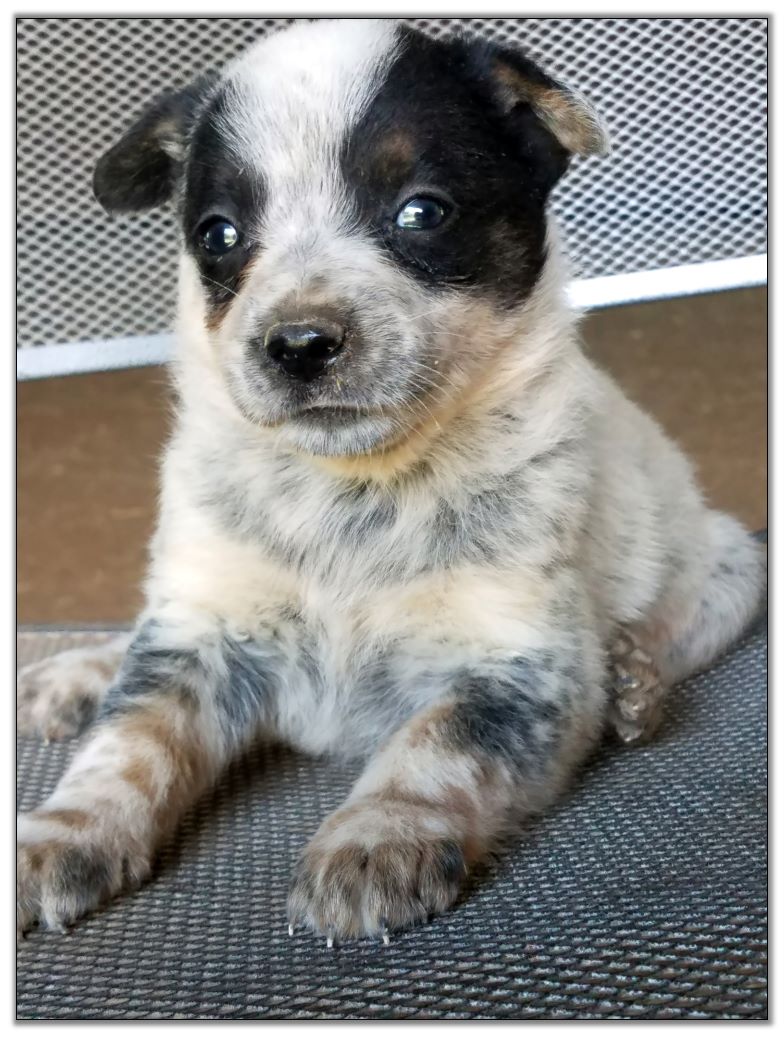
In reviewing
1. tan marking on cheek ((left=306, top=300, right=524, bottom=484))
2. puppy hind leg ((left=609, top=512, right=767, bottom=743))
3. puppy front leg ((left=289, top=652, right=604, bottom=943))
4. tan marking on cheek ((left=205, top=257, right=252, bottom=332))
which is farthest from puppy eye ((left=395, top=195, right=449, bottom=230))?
puppy hind leg ((left=609, top=512, right=767, bottom=743))

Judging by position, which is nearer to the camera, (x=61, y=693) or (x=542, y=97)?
(x=542, y=97)

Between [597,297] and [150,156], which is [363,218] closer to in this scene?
[150,156]

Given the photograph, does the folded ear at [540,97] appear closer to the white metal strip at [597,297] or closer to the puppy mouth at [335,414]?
the puppy mouth at [335,414]

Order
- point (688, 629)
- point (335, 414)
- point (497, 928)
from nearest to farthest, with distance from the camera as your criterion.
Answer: point (497, 928) < point (335, 414) < point (688, 629)

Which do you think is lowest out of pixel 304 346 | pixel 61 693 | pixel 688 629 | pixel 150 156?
pixel 61 693

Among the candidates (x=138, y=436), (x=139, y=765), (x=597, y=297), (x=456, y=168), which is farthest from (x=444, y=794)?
(x=138, y=436)

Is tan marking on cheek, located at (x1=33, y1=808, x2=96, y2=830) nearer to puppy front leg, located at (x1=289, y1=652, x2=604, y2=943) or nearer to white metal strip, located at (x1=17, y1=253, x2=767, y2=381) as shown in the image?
puppy front leg, located at (x1=289, y1=652, x2=604, y2=943)

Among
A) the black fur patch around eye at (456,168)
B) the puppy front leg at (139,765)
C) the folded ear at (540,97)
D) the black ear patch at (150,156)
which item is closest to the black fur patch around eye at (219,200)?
the black ear patch at (150,156)
